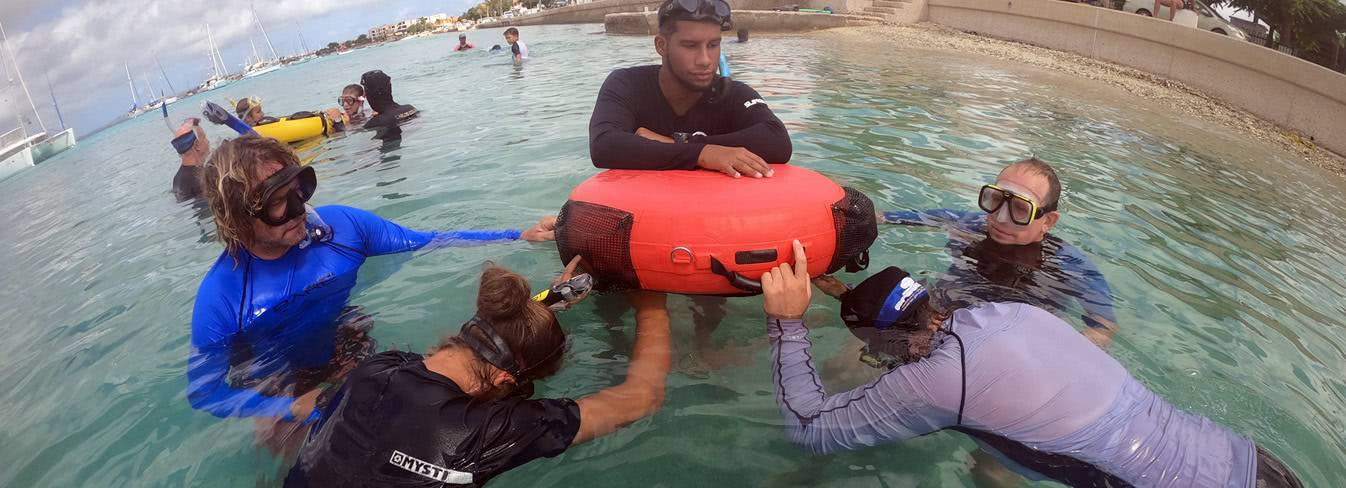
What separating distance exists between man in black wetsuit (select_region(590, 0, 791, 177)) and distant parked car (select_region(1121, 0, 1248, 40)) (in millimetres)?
15533

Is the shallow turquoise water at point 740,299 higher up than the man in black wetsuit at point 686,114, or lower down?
lower down

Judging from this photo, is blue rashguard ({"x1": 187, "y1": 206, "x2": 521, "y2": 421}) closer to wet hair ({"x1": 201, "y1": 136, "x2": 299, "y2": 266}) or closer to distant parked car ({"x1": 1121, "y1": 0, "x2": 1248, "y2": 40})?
wet hair ({"x1": 201, "y1": 136, "x2": 299, "y2": 266})

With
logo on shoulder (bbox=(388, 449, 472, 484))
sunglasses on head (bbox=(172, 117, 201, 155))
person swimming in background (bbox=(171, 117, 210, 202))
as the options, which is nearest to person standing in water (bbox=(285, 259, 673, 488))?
logo on shoulder (bbox=(388, 449, 472, 484))

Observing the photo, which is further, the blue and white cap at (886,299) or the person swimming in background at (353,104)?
the person swimming in background at (353,104)

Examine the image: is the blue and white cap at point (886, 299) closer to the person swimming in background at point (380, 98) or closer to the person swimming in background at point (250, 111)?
the person swimming in background at point (380, 98)

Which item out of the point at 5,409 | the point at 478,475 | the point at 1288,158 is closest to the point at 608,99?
the point at 478,475

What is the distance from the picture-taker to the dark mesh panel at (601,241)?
294cm

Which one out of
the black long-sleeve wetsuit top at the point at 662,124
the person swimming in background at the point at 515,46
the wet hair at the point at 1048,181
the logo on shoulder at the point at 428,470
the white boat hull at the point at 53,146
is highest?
the person swimming in background at the point at 515,46

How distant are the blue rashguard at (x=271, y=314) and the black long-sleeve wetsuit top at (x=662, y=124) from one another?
68.3 inches

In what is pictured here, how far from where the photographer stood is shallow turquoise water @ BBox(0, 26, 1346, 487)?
2863 millimetres

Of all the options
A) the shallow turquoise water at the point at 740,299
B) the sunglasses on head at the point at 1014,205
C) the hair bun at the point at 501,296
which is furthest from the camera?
the sunglasses on head at the point at 1014,205

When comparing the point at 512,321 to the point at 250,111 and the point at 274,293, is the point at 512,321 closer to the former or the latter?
the point at 274,293

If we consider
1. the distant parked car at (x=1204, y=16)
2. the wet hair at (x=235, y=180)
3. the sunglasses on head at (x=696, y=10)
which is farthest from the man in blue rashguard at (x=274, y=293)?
the distant parked car at (x=1204, y=16)

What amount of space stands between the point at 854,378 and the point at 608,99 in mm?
2077
